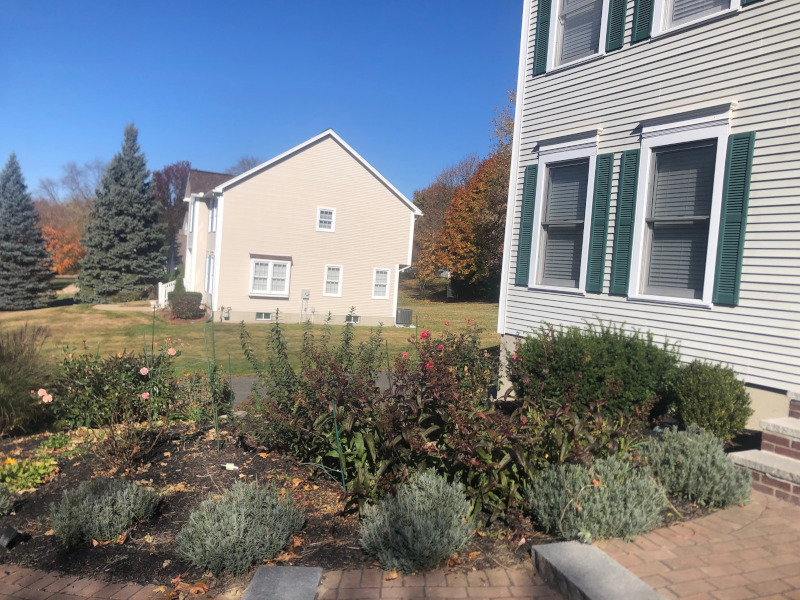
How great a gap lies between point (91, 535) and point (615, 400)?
4629 millimetres

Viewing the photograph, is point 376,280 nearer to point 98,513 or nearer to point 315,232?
point 315,232

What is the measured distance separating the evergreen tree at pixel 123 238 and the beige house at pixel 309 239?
7.97 meters

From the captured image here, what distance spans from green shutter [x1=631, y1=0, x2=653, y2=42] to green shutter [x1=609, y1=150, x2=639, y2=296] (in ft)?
4.51

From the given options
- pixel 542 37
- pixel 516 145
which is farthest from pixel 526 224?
pixel 542 37

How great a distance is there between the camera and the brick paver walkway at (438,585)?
10.2 ft

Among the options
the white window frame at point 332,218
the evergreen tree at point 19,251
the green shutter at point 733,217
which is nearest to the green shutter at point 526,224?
the green shutter at point 733,217

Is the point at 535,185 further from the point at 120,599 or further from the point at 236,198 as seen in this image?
the point at 236,198

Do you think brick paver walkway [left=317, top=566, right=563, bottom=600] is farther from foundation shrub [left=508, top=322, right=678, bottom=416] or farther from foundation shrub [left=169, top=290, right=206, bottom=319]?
foundation shrub [left=169, top=290, right=206, bottom=319]

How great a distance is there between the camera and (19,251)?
99.8ft

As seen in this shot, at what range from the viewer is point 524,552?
3525mm

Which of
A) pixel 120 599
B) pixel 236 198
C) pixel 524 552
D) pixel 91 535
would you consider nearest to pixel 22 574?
pixel 91 535

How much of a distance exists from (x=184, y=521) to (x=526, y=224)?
6132 mm

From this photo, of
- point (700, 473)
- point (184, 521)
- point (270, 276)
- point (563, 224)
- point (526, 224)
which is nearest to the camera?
point (700, 473)

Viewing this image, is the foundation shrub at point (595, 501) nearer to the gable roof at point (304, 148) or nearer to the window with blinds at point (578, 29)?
the window with blinds at point (578, 29)
